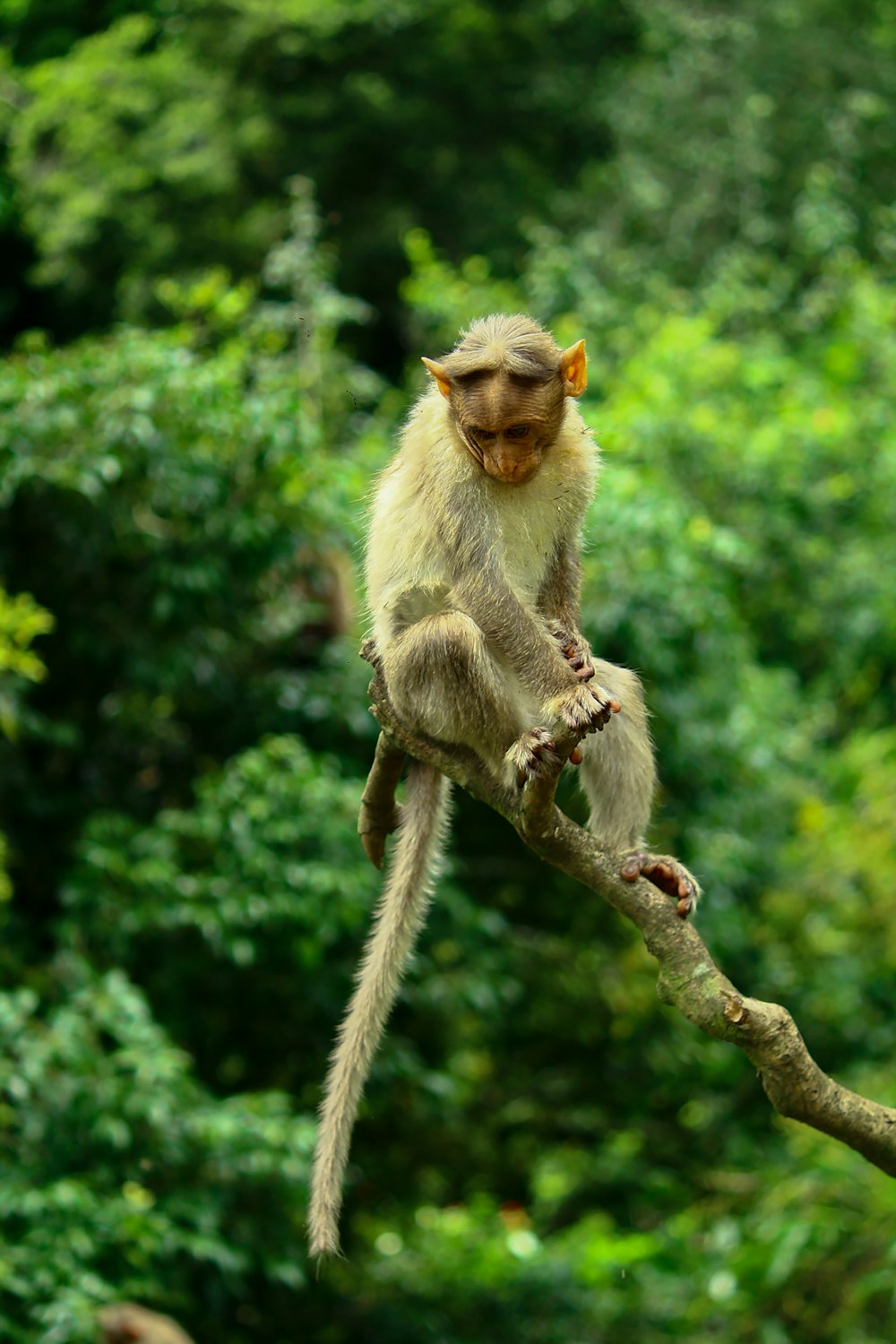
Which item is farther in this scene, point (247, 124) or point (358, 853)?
point (247, 124)

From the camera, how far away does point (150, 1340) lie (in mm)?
6594

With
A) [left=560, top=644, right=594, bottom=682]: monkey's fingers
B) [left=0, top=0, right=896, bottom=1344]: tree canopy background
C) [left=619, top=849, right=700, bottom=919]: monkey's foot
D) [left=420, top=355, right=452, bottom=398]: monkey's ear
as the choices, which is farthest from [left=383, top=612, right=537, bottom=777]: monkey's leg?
[left=0, top=0, right=896, bottom=1344]: tree canopy background

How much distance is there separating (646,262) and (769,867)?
6.41 meters

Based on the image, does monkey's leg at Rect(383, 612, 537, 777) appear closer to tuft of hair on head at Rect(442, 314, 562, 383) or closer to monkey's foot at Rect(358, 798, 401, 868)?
monkey's foot at Rect(358, 798, 401, 868)

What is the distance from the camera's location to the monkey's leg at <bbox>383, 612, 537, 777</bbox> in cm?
424

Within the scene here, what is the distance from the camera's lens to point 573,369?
4.33 metres

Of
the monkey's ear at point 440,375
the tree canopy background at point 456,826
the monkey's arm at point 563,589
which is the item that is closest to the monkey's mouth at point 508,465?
the monkey's ear at point 440,375

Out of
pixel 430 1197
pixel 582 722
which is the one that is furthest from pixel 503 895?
pixel 582 722

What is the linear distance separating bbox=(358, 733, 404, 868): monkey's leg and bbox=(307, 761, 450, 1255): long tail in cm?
8

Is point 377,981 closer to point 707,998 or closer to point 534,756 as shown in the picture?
point 534,756

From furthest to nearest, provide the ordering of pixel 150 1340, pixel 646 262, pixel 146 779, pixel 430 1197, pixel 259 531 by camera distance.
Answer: pixel 646 262 → pixel 430 1197 → pixel 146 779 → pixel 259 531 → pixel 150 1340

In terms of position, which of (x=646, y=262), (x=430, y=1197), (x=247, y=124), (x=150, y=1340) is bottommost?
(x=150, y=1340)

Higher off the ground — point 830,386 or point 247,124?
point 247,124

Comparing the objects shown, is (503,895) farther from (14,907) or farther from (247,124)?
(247,124)
